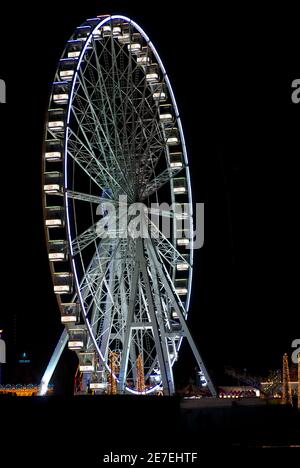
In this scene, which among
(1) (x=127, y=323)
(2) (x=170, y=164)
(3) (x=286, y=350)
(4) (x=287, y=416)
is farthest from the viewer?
(3) (x=286, y=350)

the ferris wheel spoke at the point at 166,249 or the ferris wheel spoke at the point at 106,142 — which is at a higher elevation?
the ferris wheel spoke at the point at 106,142

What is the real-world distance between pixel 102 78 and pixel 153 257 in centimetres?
913

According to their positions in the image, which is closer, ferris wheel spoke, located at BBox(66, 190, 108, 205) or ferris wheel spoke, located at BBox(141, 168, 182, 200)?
ferris wheel spoke, located at BBox(66, 190, 108, 205)

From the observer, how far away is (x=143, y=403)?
31.7 m

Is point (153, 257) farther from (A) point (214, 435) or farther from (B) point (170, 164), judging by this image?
(A) point (214, 435)

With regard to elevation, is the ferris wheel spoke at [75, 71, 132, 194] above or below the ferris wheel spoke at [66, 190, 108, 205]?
above

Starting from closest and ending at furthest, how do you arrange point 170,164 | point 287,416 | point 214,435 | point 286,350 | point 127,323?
point 214,435, point 287,416, point 127,323, point 170,164, point 286,350

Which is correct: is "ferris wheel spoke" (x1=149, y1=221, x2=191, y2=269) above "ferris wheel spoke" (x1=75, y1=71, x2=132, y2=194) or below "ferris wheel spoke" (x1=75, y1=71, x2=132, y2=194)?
below

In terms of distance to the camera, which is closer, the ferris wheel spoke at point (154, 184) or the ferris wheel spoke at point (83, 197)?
the ferris wheel spoke at point (83, 197)

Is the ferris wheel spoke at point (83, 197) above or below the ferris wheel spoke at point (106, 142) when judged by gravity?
below

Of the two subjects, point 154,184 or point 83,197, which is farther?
point 154,184

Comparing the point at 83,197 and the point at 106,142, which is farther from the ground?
the point at 106,142

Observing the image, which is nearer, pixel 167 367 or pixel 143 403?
pixel 143 403

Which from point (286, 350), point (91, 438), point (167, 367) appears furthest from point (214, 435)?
point (286, 350)
